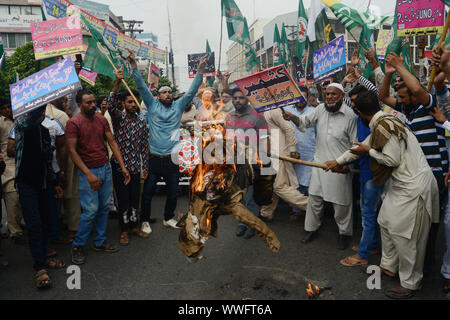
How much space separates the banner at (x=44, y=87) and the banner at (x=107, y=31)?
305cm

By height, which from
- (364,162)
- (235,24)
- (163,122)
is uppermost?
(235,24)

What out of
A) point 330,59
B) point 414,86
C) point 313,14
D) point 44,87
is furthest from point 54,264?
point 313,14

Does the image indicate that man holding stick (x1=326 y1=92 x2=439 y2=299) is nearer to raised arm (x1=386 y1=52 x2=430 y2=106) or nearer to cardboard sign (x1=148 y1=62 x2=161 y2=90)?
raised arm (x1=386 y1=52 x2=430 y2=106)

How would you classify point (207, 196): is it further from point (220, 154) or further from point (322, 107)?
point (322, 107)

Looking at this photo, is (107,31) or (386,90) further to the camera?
(107,31)

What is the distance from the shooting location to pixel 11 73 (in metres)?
21.1

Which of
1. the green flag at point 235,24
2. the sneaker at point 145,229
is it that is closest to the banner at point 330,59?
the green flag at point 235,24

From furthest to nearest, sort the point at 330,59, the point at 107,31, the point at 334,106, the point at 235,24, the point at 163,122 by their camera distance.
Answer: the point at 107,31, the point at 235,24, the point at 330,59, the point at 163,122, the point at 334,106

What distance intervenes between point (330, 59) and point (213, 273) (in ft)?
12.6

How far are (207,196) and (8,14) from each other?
1855 inches

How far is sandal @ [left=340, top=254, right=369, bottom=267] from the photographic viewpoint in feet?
12.6

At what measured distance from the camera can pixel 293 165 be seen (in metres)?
5.91

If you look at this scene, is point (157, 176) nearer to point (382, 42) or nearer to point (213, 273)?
point (213, 273)
